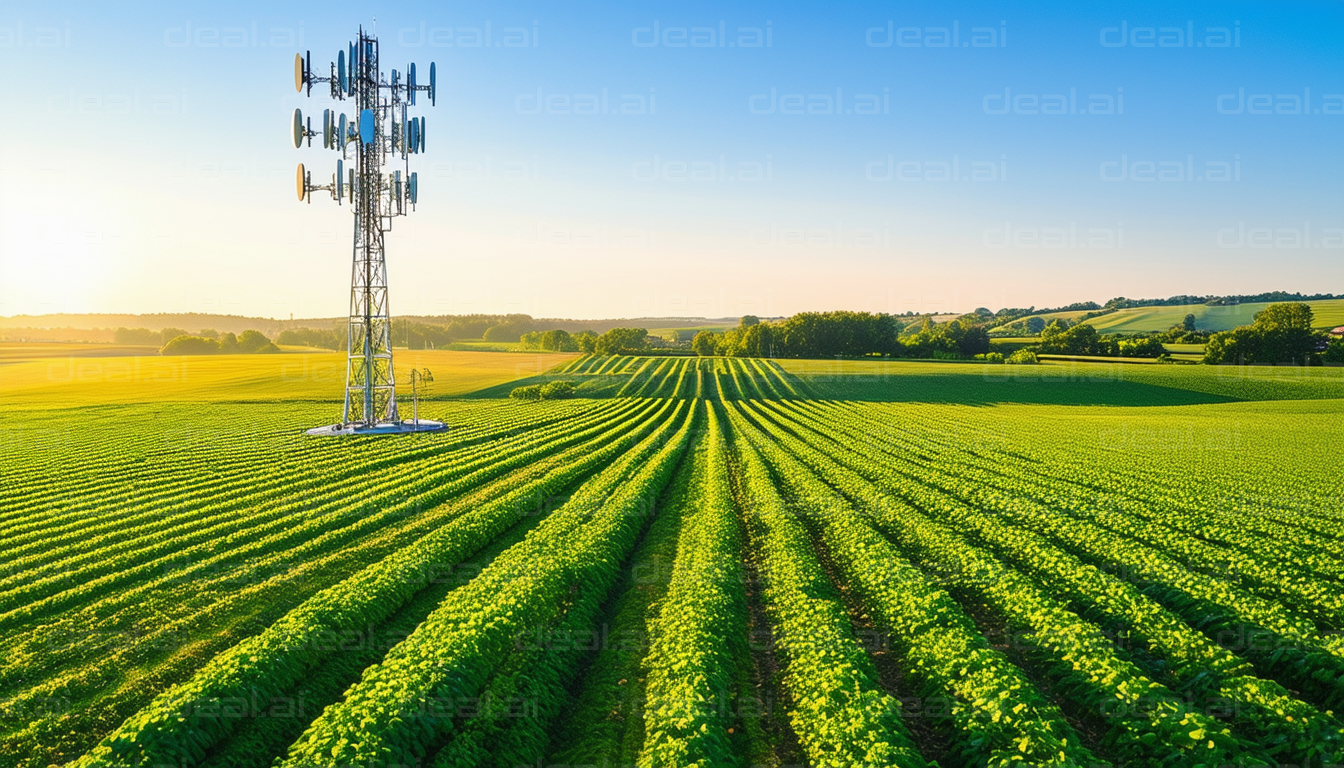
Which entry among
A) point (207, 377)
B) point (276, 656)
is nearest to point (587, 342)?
Answer: point (207, 377)

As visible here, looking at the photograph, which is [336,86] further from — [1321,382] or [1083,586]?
[1321,382]

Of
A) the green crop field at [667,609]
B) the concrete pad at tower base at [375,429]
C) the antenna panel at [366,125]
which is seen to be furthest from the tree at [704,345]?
the green crop field at [667,609]

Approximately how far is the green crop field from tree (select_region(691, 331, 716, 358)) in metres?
119

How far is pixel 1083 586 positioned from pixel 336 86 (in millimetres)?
45731

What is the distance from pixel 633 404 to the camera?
72.2 m

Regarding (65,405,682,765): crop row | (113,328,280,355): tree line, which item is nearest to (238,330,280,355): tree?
(113,328,280,355): tree line

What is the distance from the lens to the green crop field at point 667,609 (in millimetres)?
9203

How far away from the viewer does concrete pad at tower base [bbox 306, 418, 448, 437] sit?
42.9m

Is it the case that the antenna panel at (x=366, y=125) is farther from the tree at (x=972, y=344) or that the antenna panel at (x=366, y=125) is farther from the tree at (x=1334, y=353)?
the tree at (x=1334, y=353)

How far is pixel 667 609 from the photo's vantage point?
1391 centimetres

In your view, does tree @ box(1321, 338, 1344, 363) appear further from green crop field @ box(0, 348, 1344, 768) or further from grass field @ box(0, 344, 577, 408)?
grass field @ box(0, 344, 577, 408)

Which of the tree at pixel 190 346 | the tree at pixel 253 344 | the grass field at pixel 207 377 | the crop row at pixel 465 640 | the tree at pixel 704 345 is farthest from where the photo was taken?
the tree at pixel 253 344

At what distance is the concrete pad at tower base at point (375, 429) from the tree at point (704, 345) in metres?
111

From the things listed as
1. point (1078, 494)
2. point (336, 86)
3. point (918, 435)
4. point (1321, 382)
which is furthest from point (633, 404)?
point (1321, 382)
